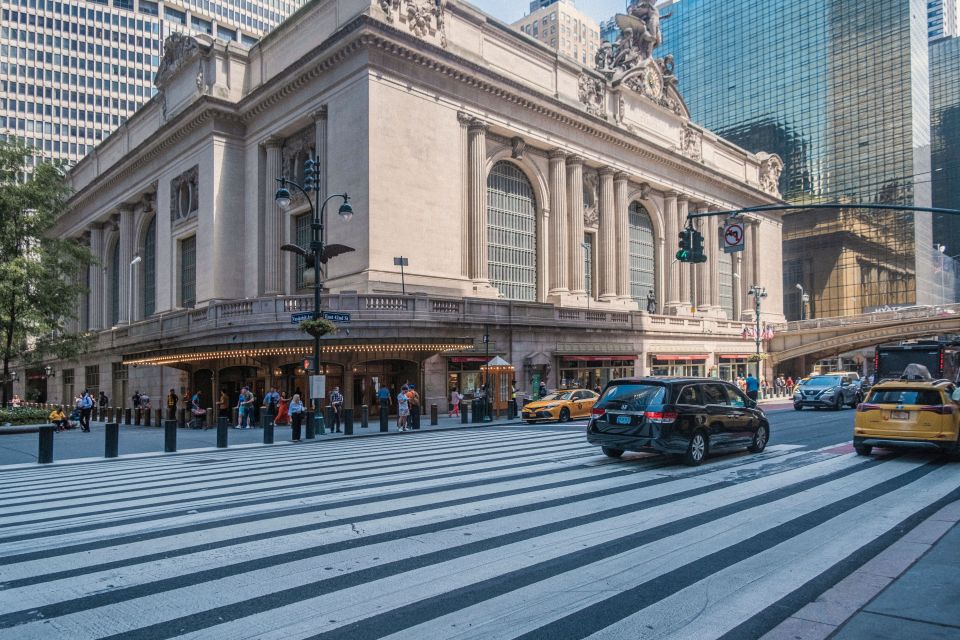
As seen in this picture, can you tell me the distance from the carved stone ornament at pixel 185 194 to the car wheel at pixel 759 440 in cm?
3953

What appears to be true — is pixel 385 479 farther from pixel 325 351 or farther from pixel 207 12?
pixel 207 12

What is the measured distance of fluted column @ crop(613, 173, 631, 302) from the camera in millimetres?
50344

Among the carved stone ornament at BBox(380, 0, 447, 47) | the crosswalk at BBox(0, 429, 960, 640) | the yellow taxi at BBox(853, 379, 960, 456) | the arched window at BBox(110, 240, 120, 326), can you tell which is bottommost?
the crosswalk at BBox(0, 429, 960, 640)

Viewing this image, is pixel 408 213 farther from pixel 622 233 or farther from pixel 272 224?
pixel 622 233

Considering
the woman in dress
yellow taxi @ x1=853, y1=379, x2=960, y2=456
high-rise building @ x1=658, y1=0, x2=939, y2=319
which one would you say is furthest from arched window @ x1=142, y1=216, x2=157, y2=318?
high-rise building @ x1=658, y1=0, x2=939, y2=319

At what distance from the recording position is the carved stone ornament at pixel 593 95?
48.8 meters

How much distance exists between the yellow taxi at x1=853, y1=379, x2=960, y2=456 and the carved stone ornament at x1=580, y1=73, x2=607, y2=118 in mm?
38102

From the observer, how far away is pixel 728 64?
347 ft

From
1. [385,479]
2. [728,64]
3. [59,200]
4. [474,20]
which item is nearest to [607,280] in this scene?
[474,20]

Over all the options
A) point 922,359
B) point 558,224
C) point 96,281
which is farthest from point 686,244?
point 96,281

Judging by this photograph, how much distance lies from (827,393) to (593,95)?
92.3 feet

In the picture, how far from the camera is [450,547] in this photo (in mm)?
7004

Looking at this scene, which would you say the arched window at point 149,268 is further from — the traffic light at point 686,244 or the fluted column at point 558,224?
the traffic light at point 686,244

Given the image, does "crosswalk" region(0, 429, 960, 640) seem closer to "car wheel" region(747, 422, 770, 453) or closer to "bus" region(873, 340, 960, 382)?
"car wheel" region(747, 422, 770, 453)
